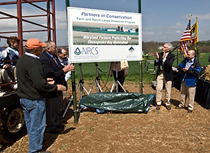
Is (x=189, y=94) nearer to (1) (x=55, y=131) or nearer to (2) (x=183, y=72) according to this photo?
(2) (x=183, y=72)

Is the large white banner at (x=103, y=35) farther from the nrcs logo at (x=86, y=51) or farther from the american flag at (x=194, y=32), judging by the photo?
the american flag at (x=194, y=32)

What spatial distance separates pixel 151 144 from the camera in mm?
3832

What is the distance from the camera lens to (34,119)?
313 cm

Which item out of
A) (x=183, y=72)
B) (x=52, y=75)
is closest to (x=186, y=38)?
(x=183, y=72)

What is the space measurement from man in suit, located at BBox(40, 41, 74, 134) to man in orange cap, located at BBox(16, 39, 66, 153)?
82 cm

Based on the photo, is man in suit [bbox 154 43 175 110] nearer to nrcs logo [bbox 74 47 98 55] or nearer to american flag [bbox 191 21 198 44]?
nrcs logo [bbox 74 47 98 55]

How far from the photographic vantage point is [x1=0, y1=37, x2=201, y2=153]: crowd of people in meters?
3.03

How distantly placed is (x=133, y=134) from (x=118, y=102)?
1547mm

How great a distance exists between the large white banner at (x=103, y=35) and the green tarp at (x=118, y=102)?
107 cm

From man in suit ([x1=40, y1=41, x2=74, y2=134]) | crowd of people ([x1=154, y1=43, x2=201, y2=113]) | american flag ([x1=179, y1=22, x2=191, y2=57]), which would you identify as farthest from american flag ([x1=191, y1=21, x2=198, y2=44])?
man in suit ([x1=40, y1=41, x2=74, y2=134])

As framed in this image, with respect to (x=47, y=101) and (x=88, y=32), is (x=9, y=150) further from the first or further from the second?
(x=88, y=32)

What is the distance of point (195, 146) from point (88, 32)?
355 centimetres

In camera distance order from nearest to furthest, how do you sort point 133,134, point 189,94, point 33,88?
point 33,88, point 133,134, point 189,94

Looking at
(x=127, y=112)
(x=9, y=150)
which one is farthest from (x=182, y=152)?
(x=9, y=150)
